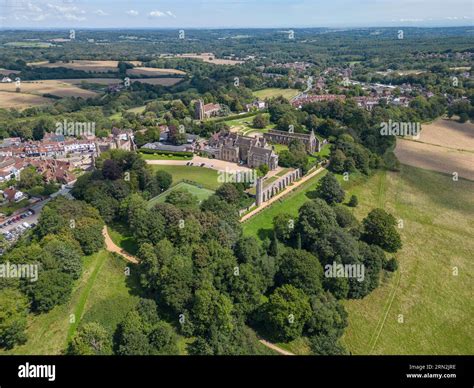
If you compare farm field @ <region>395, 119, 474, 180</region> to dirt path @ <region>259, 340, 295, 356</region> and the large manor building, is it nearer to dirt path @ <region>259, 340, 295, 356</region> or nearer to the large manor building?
the large manor building

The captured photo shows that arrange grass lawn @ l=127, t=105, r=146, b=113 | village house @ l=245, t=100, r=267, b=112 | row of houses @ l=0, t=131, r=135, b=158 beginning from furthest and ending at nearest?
village house @ l=245, t=100, r=267, b=112, grass lawn @ l=127, t=105, r=146, b=113, row of houses @ l=0, t=131, r=135, b=158

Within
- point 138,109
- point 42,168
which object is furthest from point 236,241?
point 138,109

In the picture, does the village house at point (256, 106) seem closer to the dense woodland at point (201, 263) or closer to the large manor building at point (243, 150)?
the large manor building at point (243, 150)

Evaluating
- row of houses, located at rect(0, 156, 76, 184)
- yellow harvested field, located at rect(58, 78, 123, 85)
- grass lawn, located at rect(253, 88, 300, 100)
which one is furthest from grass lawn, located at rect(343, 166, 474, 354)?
yellow harvested field, located at rect(58, 78, 123, 85)

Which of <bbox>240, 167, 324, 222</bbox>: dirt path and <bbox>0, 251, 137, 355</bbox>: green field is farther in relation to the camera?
<bbox>240, 167, 324, 222</bbox>: dirt path

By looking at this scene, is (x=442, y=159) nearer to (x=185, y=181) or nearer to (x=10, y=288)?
(x=185, y=181)

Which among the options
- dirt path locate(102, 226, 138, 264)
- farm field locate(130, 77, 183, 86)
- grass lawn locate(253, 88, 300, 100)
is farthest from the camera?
farm field locate(130, 77, 183, 86)

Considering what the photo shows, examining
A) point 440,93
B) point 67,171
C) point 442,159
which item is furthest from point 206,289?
point 440,93
